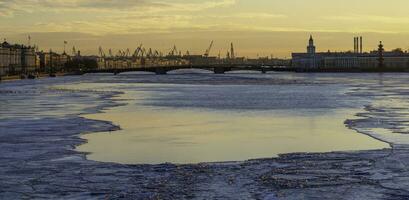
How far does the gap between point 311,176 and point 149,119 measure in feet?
52.8

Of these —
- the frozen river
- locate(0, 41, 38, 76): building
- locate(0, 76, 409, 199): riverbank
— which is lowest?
the frozen river

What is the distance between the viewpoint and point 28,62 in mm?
174000

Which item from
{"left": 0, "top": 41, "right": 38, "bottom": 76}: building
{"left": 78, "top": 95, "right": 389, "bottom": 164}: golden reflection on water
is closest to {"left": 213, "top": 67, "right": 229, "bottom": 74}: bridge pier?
{"left": 0, "top": 41, "right": 38, "bottom": 76}: building

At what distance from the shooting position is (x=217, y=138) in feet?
66.9

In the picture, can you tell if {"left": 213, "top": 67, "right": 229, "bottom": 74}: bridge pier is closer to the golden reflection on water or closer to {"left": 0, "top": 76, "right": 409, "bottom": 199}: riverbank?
the golden reflection on water

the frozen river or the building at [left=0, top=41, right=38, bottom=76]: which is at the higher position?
the building at [left=0, top=41, right=38, bottom=76]

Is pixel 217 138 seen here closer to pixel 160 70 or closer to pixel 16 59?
pixel 16 59

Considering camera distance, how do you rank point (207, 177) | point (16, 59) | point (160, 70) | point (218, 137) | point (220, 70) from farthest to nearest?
point (220, 70) < point (160, 70) < point (16, 59) < point (218, 137) < point (207, 177)

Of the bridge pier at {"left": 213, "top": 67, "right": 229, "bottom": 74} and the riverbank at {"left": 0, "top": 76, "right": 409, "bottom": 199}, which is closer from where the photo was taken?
the riverbank at {"left": 0, "top": 76, "right": 409, "bottom": 199}

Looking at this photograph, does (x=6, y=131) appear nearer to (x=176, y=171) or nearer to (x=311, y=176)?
(x=176, y=171)

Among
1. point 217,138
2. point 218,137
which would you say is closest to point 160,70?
point 218,137

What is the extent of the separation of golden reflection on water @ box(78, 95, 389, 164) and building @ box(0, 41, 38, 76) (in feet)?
381

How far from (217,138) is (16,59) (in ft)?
478

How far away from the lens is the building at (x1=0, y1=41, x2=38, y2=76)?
142000 millimetres
